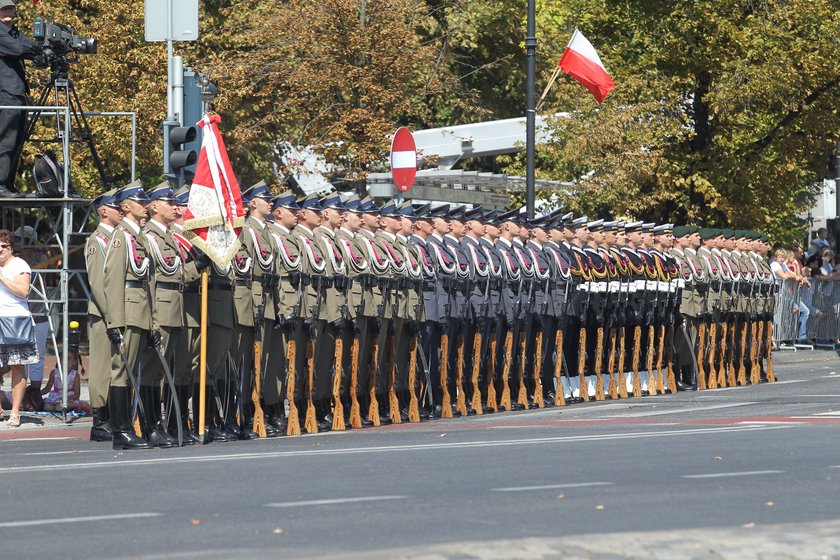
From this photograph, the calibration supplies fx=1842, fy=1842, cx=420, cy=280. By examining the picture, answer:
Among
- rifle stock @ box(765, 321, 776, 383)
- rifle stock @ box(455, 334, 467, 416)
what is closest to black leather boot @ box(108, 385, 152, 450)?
rifle stock @ box(455, 334, 467, 416)

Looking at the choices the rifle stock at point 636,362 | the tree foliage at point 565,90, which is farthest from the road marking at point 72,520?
→ the tree foliage at point 565,90

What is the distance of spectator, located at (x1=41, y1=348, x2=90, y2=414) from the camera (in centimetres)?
1912

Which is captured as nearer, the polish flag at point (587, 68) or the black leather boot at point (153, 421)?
the black leather boot at point (153, 421)

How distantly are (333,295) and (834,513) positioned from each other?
329 inches

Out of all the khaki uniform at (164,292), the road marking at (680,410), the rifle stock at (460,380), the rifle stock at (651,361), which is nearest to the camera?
the khaki uniform at (164,292)

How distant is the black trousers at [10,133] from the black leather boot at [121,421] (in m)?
4.58

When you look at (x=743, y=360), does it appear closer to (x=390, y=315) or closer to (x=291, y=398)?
(x=390, y=315)

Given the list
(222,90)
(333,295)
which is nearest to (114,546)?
(333,295)

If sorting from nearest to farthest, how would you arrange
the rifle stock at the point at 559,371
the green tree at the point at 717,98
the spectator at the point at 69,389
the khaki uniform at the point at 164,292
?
1. the khaki uniform at the point at 164,292
2. the spectator at the point at 69,389
3. the rifle stock at the point at 559,371
4. the green tree at the point at 717,98

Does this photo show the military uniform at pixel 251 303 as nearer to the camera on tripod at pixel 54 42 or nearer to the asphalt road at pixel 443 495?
the asphalt road at pixel 443 495

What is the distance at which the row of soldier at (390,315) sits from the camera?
49.3ft

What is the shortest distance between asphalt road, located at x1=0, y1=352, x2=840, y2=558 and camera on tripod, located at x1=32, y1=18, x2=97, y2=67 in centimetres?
434

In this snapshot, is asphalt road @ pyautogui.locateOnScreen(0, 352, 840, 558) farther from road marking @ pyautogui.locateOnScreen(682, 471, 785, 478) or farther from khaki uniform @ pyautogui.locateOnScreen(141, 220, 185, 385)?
khaki uniform @ pyautogui.locateOnScreen(141, 220, 185, 385)

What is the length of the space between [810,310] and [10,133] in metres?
19.1
